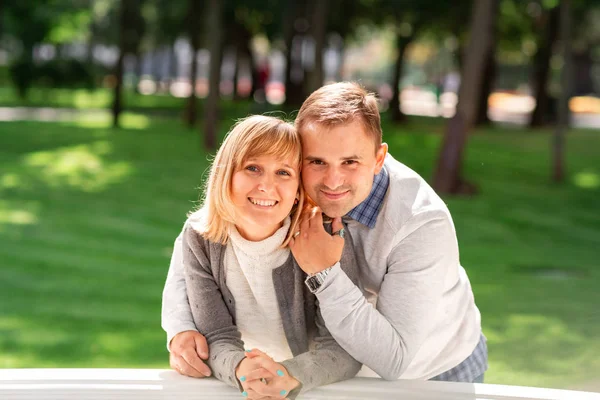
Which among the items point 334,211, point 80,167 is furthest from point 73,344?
point 80,167

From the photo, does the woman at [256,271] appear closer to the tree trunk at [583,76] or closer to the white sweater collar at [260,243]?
the white sweater collar at [260,243]

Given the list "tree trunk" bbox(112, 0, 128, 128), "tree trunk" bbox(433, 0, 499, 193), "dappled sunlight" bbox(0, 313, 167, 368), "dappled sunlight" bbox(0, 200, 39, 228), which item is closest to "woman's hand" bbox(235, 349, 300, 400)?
"dappled sunlight" bbox(0, 313, 167, 368)

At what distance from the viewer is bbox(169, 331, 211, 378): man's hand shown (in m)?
2.86

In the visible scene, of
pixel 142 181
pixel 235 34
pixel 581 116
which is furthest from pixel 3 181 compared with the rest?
pixel 581 116

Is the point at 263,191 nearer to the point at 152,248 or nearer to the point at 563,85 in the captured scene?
the point at 152,248

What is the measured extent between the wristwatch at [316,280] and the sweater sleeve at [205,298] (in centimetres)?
37

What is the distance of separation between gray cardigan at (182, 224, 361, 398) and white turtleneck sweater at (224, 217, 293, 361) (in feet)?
0.08

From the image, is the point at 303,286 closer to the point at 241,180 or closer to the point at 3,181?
the point at 241,180

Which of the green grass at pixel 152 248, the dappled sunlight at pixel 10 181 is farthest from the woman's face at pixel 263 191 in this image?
the dappled sunlight at pixel 10 181

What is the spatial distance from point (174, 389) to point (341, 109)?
3.45ft

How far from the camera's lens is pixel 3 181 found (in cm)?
1571

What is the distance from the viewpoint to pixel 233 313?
303 cm

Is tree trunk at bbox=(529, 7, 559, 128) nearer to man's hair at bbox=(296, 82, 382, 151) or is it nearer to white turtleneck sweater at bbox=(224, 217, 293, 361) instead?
man's hair at bbox=(296, 82, 382, 151)

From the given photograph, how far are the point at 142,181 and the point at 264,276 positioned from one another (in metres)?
13.6
